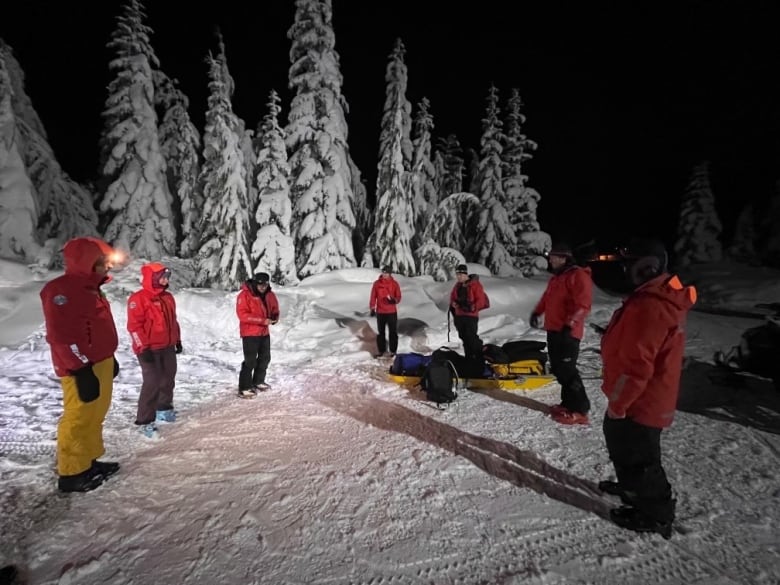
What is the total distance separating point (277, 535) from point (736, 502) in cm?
388

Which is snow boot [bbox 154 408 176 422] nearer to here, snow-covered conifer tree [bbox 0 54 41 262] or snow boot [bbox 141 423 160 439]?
snow boot [bbox 141 423 160 439]

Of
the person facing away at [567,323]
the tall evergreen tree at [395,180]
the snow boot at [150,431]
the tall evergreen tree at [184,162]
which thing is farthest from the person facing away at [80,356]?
the tall evergreen tree at [184,162]

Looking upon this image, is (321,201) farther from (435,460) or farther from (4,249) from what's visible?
(435,460)

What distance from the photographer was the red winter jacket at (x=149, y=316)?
5102 millimetres

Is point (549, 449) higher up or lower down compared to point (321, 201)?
lower down

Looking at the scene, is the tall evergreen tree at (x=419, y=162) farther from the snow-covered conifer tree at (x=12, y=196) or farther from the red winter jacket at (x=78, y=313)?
the red winter jacket at (x=78, y=313)

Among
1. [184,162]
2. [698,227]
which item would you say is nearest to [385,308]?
[184,162]

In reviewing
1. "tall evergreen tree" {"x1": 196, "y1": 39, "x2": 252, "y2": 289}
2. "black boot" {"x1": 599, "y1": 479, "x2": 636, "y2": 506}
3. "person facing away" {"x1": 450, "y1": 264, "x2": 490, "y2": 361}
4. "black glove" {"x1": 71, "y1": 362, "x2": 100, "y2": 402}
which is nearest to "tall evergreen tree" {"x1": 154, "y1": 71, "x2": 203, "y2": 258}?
"tall evergreen tree" {"x1": 196, "y1": 39, "x2": 252, "y2": 289}

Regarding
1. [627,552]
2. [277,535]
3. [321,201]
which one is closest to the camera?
[627,552]

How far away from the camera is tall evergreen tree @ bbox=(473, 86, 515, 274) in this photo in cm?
2378

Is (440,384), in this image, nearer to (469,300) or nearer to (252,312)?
(469,300)

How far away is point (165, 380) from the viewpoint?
545 centimetres

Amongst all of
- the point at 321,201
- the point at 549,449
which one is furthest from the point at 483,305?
the point at 321,201

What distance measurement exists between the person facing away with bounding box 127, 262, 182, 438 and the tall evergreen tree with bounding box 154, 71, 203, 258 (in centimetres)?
2077
